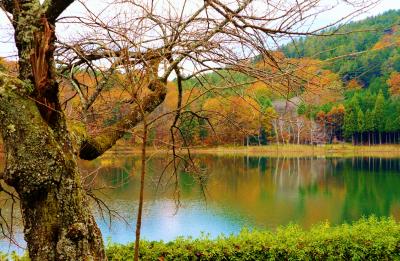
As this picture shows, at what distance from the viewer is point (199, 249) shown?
18.2 ft

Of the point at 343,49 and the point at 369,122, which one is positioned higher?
the point at 369,122

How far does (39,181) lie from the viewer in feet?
7.59

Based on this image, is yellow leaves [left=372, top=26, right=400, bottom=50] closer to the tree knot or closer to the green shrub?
the tree knot

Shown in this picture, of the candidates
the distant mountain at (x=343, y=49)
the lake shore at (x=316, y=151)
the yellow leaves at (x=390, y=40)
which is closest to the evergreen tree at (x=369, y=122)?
the lake shore at (x=316, y=151)

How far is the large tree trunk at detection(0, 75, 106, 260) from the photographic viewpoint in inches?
91.5

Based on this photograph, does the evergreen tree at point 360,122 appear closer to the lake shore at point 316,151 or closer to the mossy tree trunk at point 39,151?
the lake shore at point 316,151

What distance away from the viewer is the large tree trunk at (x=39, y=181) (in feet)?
7.63

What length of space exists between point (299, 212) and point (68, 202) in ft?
47.7

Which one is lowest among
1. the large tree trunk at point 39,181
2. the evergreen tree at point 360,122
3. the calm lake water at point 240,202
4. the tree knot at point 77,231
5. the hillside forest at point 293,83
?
the calm lake water at point 240,202

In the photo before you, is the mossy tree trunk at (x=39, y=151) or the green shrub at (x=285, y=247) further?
the green shrub at (x=285, y=247)

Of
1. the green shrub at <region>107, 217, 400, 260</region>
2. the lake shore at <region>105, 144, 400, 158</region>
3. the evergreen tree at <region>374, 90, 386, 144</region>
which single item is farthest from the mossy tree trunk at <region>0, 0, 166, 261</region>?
the evergreen tree at <region>374, 90, 386, 144</region>

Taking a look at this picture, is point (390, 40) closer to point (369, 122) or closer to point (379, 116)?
point (369, 122)

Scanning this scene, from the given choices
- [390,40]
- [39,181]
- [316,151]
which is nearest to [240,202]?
[390,40]

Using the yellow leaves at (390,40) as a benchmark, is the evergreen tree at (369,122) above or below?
above
